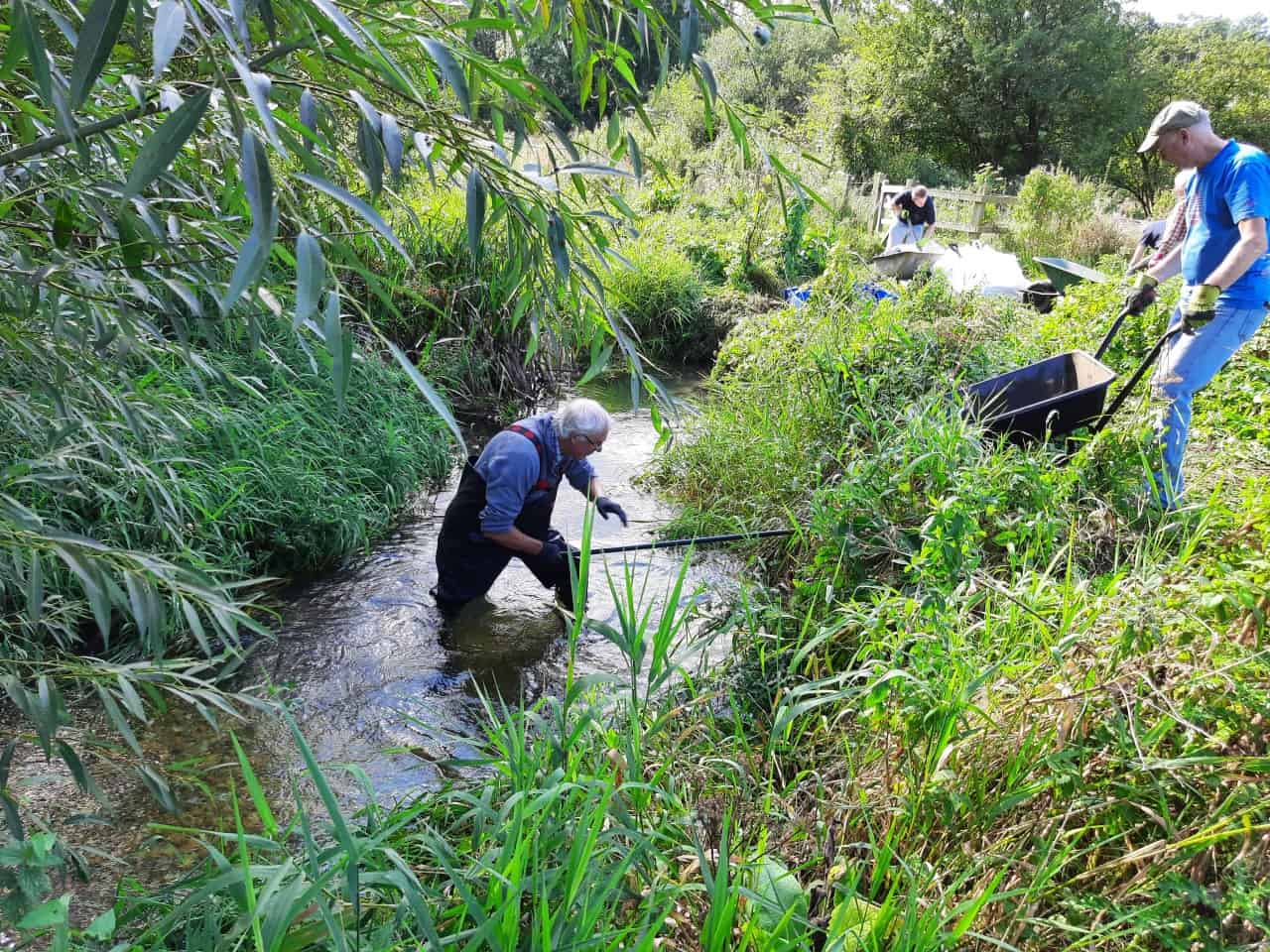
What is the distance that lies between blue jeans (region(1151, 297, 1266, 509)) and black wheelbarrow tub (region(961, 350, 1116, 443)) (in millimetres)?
275

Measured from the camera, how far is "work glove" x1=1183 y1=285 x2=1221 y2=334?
416 centimetres

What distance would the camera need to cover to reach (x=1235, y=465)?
4.36 m

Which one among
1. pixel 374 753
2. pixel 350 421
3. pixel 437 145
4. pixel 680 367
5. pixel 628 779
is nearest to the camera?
pixel 437 145

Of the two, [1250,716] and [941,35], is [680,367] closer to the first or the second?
[1250,716]

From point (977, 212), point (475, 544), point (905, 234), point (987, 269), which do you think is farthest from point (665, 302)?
point (977, 212)

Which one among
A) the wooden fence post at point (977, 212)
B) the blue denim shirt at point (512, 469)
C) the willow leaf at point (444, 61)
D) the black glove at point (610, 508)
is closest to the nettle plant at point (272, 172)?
the willow leaf at point (444, 61)

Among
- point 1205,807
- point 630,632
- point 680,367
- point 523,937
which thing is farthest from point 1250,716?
point 680,367

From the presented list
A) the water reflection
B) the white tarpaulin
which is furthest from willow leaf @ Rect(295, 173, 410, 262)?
the white tarpaulin

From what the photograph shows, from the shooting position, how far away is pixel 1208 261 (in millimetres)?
4395

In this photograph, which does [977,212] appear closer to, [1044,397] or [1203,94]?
[1044,397]

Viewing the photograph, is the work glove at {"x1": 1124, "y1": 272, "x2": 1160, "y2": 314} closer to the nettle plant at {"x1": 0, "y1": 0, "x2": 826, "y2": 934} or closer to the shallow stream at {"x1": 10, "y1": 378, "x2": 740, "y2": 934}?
the shallow stream at {"x1": 10, "y1": 378, "x2": 740, "y2": 934}

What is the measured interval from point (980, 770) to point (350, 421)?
15.6 feet

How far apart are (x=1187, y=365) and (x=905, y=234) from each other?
8.98 metres

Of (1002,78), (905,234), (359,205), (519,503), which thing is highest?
(1002,78)
